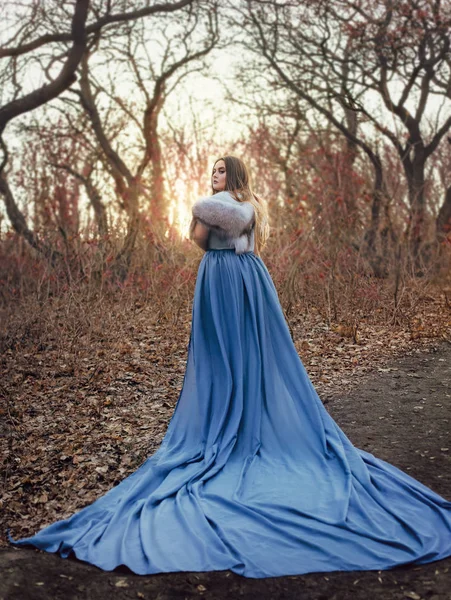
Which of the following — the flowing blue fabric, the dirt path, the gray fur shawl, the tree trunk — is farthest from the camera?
the tree trunk

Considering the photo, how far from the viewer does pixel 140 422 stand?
5.81m

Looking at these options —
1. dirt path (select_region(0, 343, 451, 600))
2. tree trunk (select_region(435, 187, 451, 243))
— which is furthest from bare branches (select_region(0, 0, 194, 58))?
dirt path (select_region(0, 343, 451, 600))

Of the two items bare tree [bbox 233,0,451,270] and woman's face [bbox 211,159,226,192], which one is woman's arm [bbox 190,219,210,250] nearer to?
woman's face [bbox 211,159,226,192]

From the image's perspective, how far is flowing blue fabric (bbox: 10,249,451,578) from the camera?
11.0ft

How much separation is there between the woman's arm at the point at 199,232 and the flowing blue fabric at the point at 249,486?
0.33ft

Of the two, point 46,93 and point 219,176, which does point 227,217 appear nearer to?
point 219,176

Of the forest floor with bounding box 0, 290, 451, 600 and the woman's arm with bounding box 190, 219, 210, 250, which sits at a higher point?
the woman's arm with bounding box 190, 219, 210, 250

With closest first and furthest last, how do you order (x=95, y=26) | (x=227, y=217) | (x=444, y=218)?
(x=227, y=217), (x=95, y=26), (x=444, y=218)

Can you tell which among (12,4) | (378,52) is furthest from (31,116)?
(378,52)

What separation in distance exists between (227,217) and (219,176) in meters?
0.32

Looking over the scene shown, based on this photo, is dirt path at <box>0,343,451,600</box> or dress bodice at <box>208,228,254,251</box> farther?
dress bodice at <box>208,228,254,251</box>

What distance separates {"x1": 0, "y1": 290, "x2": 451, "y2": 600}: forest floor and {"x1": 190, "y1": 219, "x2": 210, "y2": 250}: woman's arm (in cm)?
162

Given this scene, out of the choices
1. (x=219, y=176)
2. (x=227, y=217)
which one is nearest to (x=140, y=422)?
(x=227, y=217)

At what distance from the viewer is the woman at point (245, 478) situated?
11.0ft
